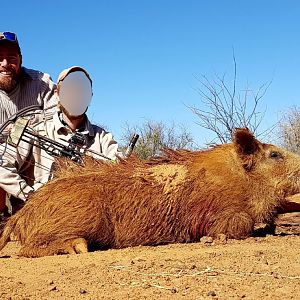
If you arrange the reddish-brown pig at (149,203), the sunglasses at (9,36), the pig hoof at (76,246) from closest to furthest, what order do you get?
the pig hoof at (76,246)
the reddish-brown pig at (149,203)
the sunglasses at (9,36)

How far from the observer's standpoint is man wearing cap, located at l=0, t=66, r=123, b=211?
7.64 meters

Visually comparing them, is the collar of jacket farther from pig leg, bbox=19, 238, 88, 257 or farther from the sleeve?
pig leg, bbox=19, 238, 88, 257

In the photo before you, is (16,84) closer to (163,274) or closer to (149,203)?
(149,203)

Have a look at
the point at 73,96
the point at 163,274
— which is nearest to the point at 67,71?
the point at 73,96

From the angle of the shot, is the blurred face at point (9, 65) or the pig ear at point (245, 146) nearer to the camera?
the pig ear at point (245, 146)

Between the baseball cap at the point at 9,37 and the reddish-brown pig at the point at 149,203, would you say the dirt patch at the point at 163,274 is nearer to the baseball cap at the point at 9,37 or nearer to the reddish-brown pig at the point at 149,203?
the reddish-brown pig at the point at 149,203

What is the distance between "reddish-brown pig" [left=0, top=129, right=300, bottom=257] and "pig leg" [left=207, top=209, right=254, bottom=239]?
11 mm

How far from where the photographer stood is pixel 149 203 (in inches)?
244

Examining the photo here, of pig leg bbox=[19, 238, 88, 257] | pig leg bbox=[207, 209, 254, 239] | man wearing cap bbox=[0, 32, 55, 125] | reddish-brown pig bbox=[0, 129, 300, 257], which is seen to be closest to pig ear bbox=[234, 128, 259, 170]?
reddish-brown pig bbox=[0, 129, 300, 257]

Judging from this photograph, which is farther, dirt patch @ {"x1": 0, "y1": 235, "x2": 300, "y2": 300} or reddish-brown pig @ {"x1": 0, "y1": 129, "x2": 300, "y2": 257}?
reddish-brown pig @ {"x1": 0, "y1": 129, "x2": 300, "y2": 257}

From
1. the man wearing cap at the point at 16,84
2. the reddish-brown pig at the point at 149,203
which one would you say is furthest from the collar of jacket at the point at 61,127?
the reddish-brown pig at the point at 149,203

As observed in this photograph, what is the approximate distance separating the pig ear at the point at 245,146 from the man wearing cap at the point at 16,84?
10.7 feet

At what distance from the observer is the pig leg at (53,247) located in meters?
5.87

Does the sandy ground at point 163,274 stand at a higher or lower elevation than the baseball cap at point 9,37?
lower
